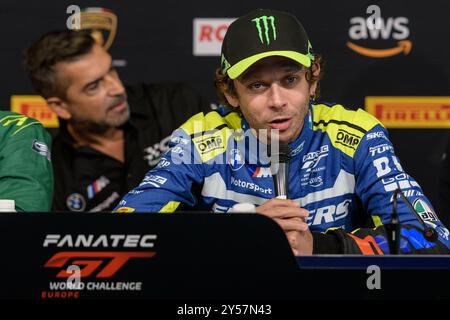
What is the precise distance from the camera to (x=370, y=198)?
180 centimetres

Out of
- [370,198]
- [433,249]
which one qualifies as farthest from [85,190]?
[433,249]

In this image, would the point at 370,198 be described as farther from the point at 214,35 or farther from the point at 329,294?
the point at 214,35

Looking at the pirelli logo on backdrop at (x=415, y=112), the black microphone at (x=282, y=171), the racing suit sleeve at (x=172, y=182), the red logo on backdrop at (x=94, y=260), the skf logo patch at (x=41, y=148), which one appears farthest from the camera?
the pirelli logo on backdrop at (x=415, y=112)

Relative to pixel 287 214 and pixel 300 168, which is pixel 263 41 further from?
pixel 287 214

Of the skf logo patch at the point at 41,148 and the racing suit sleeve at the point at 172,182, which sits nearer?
the racing suit sleeve at the point at 172,182

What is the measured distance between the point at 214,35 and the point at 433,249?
1.67 meters

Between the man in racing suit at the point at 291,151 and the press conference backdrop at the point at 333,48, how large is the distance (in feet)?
3.15

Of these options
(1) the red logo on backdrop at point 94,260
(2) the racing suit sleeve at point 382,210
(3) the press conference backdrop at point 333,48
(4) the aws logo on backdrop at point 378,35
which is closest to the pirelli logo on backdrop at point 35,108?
(3) the press conference backdrop at point 333,48

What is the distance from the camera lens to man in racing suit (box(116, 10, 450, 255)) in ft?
5.66

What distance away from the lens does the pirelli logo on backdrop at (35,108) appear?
9.88 ft

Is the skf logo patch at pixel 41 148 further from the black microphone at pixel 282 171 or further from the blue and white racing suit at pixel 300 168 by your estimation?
the black microphone at pixel 282 171

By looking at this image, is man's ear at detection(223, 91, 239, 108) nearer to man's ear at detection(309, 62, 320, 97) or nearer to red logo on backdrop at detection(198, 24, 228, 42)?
man's ear at detection(309, 62, 320, 97)

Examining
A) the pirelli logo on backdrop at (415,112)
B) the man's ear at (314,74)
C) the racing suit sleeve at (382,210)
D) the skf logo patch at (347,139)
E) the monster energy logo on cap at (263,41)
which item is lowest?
the racing suit sleeve at (382,210)

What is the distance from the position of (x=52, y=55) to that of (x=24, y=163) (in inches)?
44.4
